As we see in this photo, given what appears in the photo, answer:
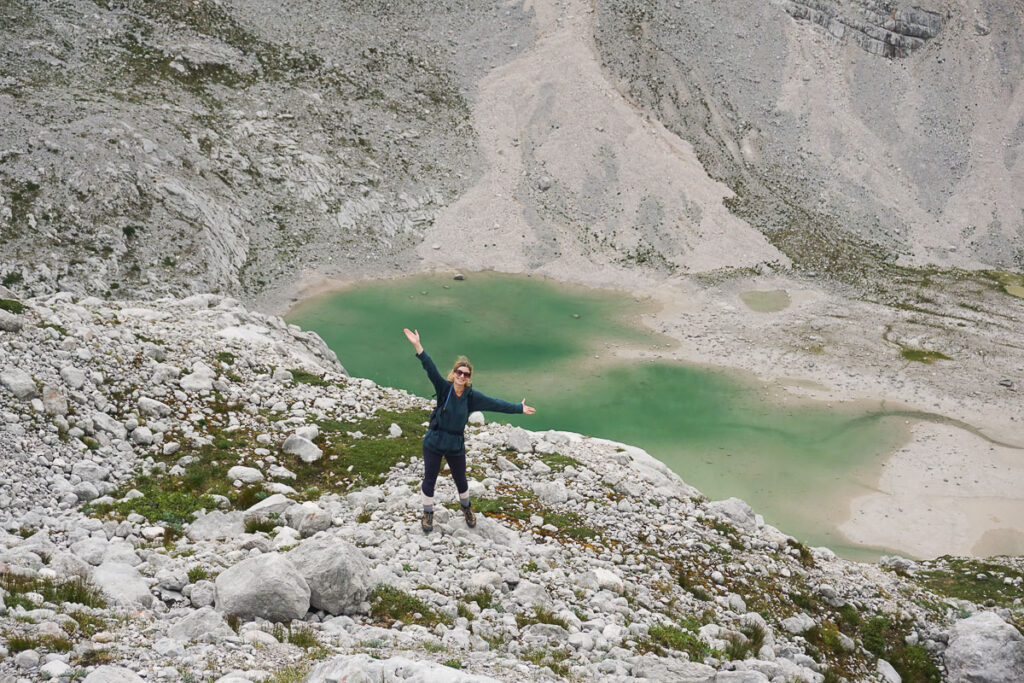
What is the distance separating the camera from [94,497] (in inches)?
513

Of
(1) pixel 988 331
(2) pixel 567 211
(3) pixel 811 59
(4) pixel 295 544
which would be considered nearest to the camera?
(4) pixel 295 544

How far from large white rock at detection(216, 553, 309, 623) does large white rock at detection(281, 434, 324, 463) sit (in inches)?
255

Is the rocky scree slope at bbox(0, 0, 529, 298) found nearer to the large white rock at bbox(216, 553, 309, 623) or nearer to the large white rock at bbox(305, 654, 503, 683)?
the large white rock at bbox(216, 553, 309, 623)

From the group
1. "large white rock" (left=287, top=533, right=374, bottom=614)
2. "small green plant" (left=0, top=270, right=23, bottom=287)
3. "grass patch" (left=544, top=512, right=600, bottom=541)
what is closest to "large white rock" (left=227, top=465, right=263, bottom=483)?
"large white rock" (left=287, top=533, right=374, bottom=614)

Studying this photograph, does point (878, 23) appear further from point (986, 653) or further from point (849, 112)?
point (986, 653)

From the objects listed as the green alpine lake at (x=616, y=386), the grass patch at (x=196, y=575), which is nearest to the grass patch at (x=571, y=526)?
the grass patch at (x=196, y=575)

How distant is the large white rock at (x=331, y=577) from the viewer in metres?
10.2

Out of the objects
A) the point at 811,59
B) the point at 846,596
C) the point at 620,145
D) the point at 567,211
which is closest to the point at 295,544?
the point at 846,596

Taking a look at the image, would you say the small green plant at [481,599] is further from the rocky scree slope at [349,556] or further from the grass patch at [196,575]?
the grass patch at [196,575]

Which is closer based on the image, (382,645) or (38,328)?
(382,645)

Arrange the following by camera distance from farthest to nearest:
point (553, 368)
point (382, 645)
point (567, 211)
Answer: point (567, 211), point (553, 368), point (382, 645)

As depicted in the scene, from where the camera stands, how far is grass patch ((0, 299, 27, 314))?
16.2 metres

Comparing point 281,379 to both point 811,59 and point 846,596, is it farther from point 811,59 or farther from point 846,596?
point 811,59

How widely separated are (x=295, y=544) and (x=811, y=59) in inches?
2633
